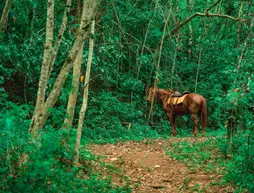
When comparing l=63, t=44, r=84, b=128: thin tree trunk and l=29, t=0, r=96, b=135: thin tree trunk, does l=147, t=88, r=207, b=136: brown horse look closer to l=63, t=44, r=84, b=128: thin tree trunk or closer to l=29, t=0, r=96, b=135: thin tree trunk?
l=63, t=44, r=84, b=128: thin tree trunk

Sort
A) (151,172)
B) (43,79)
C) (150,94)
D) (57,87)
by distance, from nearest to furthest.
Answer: (57,87), (43,79), (151,172), (150,94)

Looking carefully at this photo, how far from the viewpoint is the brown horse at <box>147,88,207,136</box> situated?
15.4m

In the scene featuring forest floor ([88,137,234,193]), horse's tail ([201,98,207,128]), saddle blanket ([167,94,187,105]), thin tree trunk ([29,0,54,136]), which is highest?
thin tree trunk ([29,0,54,136])

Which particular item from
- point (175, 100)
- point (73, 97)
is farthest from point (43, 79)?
point (175, 100)

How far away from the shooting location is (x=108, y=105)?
630 inches

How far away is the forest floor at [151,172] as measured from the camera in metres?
8.17

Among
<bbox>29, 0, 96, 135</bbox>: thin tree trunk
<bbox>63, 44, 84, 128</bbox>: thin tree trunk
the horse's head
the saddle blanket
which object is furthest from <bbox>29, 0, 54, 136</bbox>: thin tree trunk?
the horse's head

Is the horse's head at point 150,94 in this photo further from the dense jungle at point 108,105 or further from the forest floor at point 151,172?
the forest floor at point 151,172

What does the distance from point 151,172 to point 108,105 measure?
22.4 ft

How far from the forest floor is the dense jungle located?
0.02 m

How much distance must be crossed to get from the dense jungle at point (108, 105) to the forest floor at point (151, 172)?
24 mm

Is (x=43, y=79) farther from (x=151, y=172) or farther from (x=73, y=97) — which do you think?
(x=151, y=172)

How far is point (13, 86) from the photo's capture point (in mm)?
13859

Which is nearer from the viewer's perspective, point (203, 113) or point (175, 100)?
point (203, 113)
